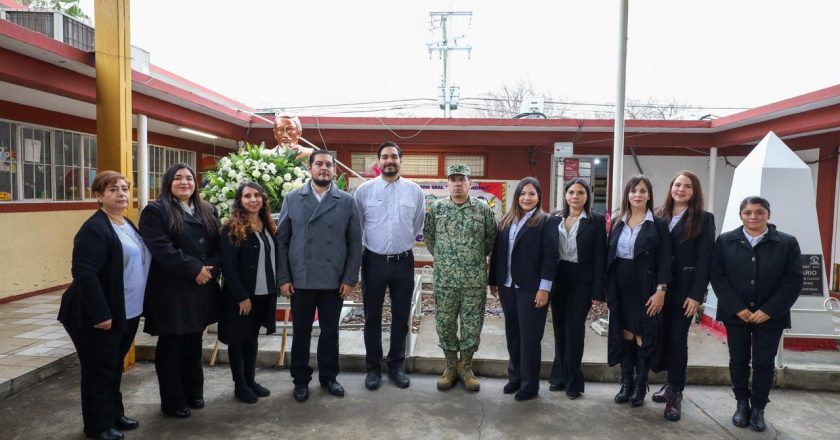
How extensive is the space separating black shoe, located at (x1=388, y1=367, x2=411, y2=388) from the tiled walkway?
2803 mm

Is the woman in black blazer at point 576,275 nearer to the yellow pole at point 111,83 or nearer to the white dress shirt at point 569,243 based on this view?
the white dress shirt at point 569,243

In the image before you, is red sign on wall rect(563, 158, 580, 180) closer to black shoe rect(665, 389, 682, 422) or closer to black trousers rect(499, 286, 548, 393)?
black trousers rect(499, 286, 548, 393)

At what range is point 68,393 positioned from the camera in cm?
375

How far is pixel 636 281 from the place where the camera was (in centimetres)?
345

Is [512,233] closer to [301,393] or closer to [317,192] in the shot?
[317,192]

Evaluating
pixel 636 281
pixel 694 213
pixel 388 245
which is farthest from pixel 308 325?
pixel 694 213

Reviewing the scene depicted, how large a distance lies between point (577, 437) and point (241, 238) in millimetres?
2577

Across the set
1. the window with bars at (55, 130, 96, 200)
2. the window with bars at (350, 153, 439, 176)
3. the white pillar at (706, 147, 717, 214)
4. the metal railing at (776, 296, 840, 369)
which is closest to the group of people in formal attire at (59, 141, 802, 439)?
the metal railing at (776, 296, 840, 369)

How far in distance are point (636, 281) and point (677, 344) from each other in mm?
515

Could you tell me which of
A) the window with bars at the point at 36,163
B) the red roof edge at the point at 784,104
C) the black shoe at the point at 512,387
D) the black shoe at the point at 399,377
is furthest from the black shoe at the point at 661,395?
the window with bars at the point at 36,163

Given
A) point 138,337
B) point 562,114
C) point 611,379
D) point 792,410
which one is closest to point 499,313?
point 611,379

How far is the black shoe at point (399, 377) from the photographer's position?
3924mm

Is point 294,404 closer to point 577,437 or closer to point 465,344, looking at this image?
point 465,344

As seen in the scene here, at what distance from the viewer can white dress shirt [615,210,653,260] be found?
3479mm
